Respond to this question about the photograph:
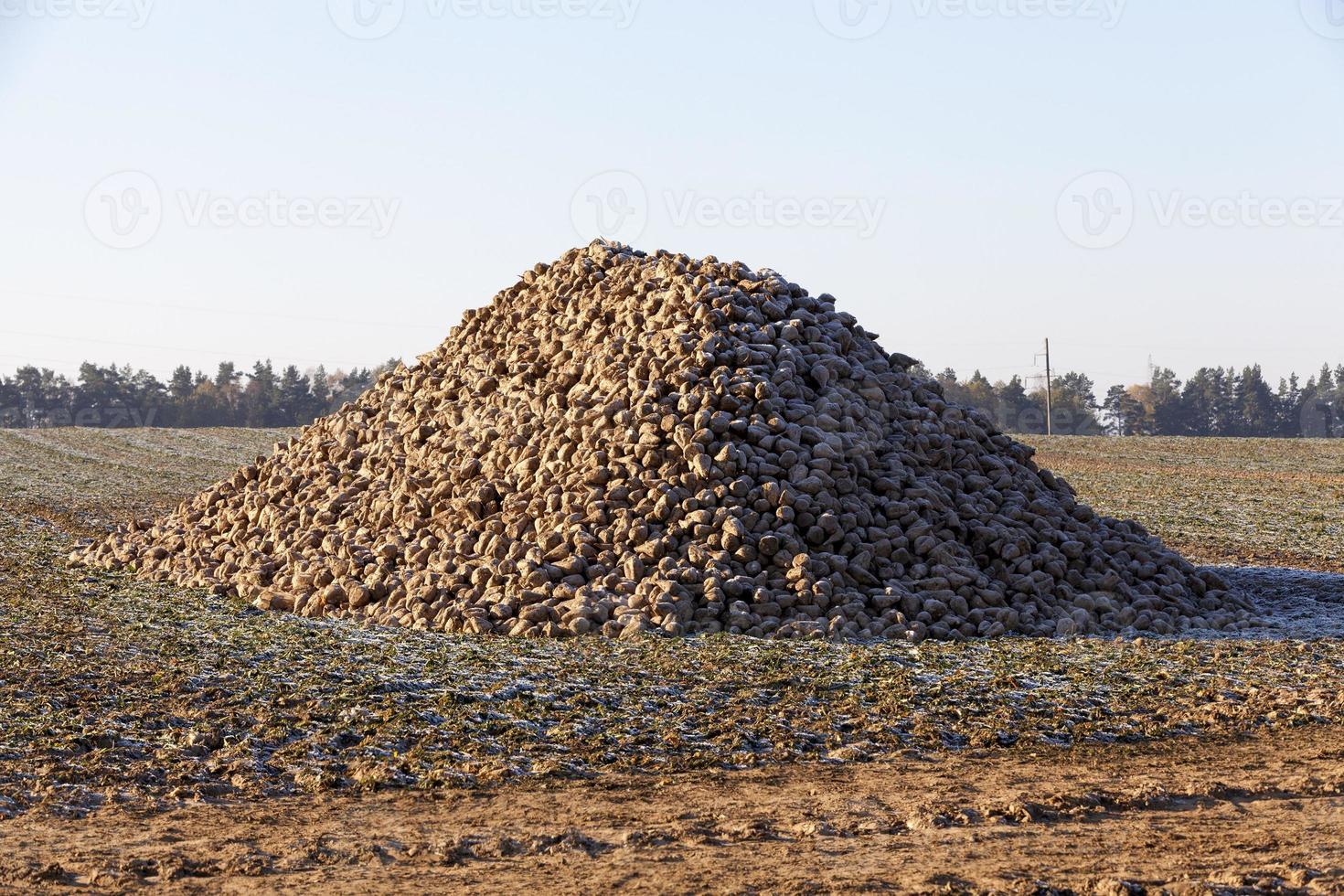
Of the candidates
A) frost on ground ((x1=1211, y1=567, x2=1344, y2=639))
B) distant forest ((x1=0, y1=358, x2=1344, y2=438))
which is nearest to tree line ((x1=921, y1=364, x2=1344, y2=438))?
distant forest ((x1=0, y1=358, x2=1344, y2=438))

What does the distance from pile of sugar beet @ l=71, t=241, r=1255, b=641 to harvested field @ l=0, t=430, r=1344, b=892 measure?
660mm

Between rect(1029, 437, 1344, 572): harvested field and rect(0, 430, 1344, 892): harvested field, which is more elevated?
rect(1029, 437, 1344, 572): harvested field

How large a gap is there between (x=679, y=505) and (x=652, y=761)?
14.4 ft

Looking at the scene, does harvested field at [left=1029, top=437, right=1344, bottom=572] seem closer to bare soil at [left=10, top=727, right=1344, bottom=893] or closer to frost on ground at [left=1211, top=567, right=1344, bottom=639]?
frost on ground at [left=1211, top=567, right=1344, bottom=639]

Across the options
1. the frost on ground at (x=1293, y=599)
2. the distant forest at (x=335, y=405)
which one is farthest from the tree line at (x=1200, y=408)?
the frost on ground at (x=1293, y=599)

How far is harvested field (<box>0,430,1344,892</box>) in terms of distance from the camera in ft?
17.4

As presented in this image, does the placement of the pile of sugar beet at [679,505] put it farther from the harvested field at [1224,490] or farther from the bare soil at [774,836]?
the harvested field at [1224,490]

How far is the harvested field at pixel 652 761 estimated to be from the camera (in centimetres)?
530

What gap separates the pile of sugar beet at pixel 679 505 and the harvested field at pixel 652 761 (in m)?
0.66

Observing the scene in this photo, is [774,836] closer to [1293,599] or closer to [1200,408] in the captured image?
[1293,599]

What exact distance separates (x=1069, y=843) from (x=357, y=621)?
7.14 m

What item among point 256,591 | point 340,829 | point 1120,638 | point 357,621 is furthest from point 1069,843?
point 256,591

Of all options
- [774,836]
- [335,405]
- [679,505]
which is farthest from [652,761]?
[335,405]

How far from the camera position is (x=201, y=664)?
29.9ft
